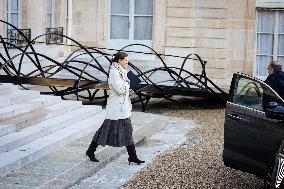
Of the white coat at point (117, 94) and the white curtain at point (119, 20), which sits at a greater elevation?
the white curtain at point (119, 20)

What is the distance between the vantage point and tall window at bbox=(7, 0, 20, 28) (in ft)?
54.3

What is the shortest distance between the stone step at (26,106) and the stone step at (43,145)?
0.64 metres

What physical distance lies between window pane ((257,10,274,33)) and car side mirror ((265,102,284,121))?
11.7 meters

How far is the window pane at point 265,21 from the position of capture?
59.2 ft

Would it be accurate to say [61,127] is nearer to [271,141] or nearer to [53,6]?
[271,141]

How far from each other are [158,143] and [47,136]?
1.90m

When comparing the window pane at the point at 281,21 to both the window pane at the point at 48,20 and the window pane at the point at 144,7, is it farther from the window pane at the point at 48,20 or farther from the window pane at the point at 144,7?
the window pane at the point at 48,20

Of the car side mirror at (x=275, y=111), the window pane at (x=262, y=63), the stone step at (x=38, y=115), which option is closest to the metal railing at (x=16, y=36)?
the stone step at (x=38, y=115)

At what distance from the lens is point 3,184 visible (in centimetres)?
723

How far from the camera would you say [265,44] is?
59.9ft

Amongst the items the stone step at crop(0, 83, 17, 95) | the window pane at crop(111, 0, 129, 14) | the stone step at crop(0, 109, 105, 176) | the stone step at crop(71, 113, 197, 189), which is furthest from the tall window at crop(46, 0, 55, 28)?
the stone step at crop(0, 109, 105, 176)

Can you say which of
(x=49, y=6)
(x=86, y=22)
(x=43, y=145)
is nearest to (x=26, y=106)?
(x=43, y=145)

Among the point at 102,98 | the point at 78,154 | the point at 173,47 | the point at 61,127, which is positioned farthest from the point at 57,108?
the point at 173,47

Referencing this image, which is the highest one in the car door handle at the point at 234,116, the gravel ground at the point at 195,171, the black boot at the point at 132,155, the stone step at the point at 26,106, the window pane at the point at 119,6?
the window pane at the point at 119,6
